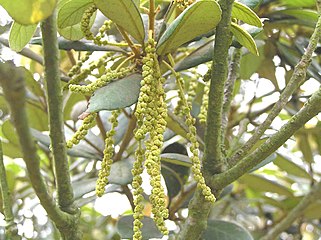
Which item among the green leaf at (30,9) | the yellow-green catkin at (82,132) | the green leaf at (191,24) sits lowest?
→ the yellow-green catkin at (82,132)

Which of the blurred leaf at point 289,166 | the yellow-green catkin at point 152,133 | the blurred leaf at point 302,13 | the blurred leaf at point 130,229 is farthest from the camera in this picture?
the blurred leaf at point 289,166

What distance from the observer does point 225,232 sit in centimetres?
105

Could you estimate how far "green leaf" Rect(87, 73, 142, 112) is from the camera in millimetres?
708

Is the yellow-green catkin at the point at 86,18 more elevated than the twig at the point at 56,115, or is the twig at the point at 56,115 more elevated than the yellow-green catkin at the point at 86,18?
the yellow-green catkin at the point at 86,18

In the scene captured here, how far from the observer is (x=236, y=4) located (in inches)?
29.9

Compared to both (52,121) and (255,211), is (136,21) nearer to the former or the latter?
(52,121)

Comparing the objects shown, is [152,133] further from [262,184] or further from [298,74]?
[262,184]

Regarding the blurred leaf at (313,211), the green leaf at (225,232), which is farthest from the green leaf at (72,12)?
the blurred leaf at (313,211)

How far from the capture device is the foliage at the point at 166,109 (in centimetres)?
72

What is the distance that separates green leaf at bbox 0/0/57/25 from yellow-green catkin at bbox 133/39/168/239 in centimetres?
17

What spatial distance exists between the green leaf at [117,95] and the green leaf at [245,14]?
14cm

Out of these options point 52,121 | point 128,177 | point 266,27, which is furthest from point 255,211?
point 52,121

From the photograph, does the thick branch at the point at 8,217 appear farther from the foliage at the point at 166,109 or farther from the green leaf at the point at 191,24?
the green leaf at the point at 191,24

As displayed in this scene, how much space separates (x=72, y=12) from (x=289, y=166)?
32.3 inches
